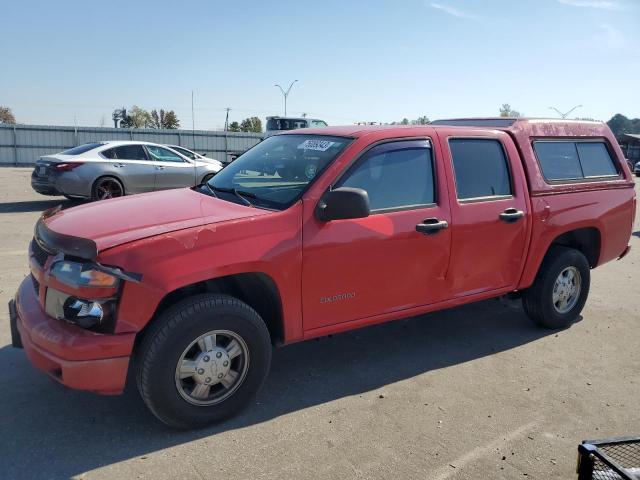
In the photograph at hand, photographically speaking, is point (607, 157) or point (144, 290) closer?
point (144, 290)

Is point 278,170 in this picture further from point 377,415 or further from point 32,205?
point 32,205

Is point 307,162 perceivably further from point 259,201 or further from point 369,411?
point 369,411

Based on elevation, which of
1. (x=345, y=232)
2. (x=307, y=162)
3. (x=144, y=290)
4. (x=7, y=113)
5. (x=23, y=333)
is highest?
(x=7, y=113)

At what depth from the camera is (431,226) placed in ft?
13.0

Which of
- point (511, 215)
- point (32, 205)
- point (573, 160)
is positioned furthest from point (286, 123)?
point (511, 215)

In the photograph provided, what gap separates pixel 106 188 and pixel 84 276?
941cm

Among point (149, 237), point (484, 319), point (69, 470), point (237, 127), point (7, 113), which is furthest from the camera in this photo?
point (7, 113)

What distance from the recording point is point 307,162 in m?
3.91

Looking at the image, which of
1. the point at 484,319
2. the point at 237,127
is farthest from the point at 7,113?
the point at 484,319

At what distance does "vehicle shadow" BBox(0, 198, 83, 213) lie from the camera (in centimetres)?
1144

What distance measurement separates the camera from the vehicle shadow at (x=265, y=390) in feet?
9.95

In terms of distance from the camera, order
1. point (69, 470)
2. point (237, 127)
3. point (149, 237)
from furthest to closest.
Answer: point (237, 127) → point (149, 237) → point (69, 470)

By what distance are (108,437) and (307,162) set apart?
2.20 meters

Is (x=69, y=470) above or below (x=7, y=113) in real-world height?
below
